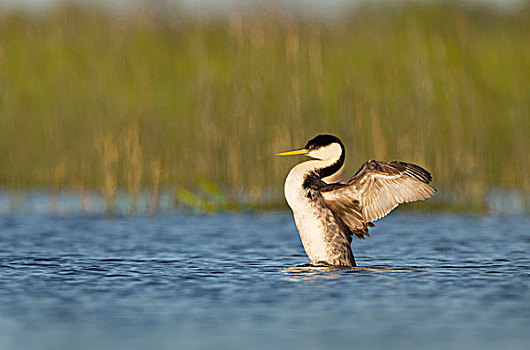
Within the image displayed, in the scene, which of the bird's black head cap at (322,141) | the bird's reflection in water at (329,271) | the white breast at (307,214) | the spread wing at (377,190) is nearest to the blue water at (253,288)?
the bird's reflection in water at (329,271)

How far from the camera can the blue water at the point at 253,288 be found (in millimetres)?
5949

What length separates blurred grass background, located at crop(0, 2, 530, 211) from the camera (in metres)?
13.4

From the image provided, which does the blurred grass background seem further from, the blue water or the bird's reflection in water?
the bird's reflection in water

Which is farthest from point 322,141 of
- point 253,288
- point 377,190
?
point 253,288

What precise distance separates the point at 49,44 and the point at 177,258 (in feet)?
26.7

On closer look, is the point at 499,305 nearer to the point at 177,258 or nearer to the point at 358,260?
the point at 358,260

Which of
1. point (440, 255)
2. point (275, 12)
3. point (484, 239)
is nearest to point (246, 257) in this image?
point (440, 255)

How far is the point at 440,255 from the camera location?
9.93m

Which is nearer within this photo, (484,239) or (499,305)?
(499,305)

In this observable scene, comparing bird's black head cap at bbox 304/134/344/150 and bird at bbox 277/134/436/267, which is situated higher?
bird's black head cap at bbox 304/134/344/150

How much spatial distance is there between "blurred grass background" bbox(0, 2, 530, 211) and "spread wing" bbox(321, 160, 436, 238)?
4.29 m

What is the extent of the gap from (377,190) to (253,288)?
157 centimetres

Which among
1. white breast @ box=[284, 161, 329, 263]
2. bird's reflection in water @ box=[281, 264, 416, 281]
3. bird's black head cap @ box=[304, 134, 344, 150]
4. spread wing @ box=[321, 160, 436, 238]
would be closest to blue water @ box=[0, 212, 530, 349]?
bird's reflection in water @ box=[281, 264, 416, 281]

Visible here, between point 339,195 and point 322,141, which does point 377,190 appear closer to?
point 339,195
